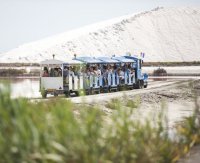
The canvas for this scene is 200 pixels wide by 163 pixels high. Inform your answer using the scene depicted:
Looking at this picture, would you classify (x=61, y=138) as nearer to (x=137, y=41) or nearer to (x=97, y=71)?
(x=97, y=71)

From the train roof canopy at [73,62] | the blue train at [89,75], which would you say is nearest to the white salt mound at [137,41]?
the blue train at [89,75]

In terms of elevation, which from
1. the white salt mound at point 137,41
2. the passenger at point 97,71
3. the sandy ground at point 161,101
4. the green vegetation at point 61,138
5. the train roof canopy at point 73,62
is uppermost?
the white salt mound at point 137,41

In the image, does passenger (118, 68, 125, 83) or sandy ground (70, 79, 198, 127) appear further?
passenger (118, 68, 125, 83)

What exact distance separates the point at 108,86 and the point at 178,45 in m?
96.2

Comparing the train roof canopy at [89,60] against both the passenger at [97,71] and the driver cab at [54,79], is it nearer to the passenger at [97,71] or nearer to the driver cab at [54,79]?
the passenger at [97,71]

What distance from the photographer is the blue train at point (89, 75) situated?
31.3m

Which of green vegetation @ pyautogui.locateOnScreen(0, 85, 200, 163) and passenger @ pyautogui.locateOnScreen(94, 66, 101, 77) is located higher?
passenger @ pyautogui.locateOnScreen(94, 66, 101, 77)

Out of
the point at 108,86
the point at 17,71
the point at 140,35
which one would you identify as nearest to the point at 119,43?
the point at 140,35

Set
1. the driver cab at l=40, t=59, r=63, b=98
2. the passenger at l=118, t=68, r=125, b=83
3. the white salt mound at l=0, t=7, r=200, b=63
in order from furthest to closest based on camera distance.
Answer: the white salt mound at l=0, t=7, r=200, b=63
the passenger at l=118, t=68, r=125, b=83
the driver cab at l=40, t=59, r=63, b=98

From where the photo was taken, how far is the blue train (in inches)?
1231

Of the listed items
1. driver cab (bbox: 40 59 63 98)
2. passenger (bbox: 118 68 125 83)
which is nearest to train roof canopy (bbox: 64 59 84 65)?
driver cab (bbox: 40 59 63 98)

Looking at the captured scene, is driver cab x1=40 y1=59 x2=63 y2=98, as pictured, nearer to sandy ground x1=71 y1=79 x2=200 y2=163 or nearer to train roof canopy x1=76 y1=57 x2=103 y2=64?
sandy ground x1=71 y1=79 x2=200 y2=163

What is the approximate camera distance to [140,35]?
440 ft

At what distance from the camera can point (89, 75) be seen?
33.2m
